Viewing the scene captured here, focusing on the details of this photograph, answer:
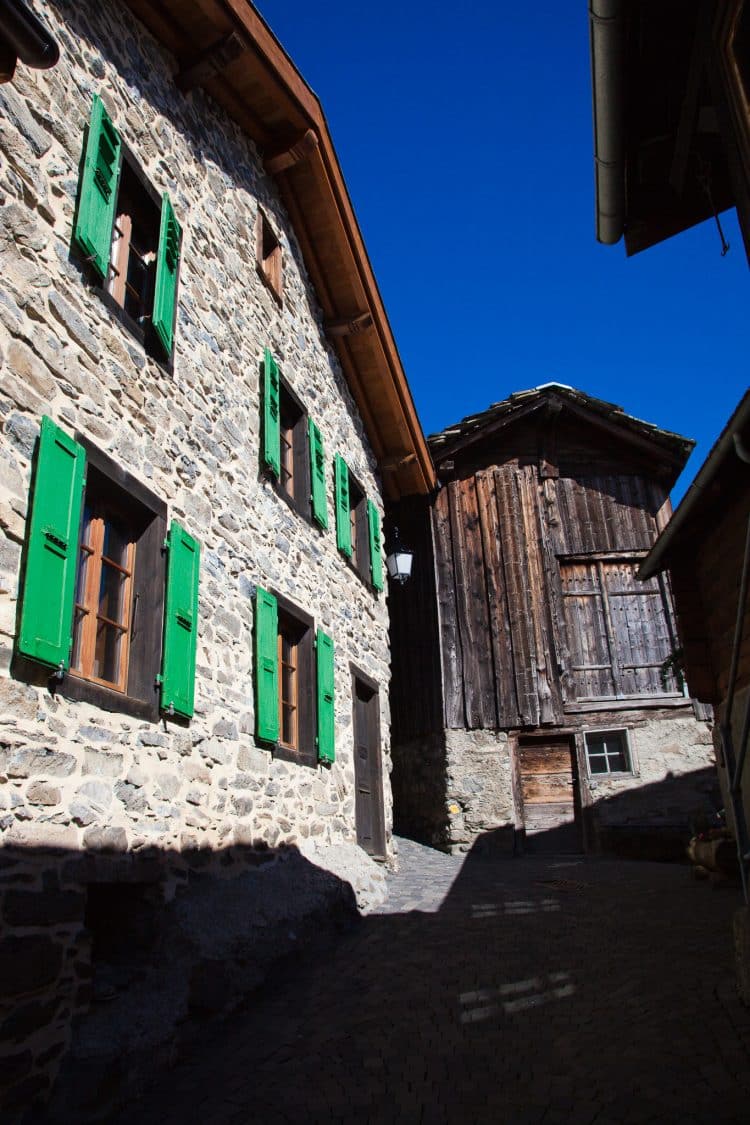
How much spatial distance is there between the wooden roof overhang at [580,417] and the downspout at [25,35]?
10.4m

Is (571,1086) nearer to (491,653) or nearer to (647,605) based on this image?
(491,653)

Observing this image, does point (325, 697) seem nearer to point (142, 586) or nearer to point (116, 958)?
point (142, 586)

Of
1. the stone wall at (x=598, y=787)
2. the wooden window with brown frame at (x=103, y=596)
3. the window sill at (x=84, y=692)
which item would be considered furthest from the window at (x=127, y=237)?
the stone wall at (x=598, y=787)

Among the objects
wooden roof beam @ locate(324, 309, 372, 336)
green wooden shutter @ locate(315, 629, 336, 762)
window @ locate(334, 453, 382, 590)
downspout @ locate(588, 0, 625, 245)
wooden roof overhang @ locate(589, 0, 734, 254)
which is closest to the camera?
downspout @ locate(588, 0, 625, 245)

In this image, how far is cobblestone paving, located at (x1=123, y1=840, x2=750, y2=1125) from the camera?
11.1 ft

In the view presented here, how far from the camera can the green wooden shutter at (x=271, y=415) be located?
7.48 m

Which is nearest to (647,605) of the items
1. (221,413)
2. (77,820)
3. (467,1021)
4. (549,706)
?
(549,706)

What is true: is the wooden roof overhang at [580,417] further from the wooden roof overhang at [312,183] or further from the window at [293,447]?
the window at [293,447]

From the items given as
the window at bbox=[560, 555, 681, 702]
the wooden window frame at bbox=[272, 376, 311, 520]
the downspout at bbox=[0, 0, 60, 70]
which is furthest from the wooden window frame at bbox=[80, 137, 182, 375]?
the window at bbox=[560, 555, 681, 702]

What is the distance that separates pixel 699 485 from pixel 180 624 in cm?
374

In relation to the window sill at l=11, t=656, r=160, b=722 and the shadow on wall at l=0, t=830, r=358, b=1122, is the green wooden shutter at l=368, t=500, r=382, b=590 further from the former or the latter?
the window sill at l=11, t=656, r=160, b=722

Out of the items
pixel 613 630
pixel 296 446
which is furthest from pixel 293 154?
pixel 613 630

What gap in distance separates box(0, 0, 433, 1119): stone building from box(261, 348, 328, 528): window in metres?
0.03

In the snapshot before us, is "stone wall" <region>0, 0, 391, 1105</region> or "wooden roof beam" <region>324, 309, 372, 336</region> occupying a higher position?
"wooden roof beam" <region>324, 309, 372, 336</region>
